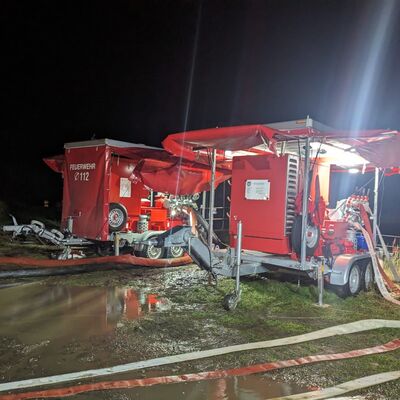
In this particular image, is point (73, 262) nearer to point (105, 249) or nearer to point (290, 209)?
point (105, 249)

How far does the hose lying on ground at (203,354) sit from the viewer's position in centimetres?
439

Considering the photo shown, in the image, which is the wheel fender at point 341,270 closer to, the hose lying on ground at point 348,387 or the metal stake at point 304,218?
the metal stake at point 304,218

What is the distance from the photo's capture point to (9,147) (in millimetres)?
28953

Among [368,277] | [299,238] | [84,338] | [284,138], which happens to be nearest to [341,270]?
[299,238]

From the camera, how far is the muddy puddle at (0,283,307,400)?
4325 mm

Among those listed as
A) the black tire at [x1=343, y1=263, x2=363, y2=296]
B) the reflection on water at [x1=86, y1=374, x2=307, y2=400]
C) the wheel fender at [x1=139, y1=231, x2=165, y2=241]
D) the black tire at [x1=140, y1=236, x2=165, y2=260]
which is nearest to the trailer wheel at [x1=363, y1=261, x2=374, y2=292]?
the black tire at [x1=343, y1=263, x2=363, y2=296]

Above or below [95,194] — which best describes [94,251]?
below

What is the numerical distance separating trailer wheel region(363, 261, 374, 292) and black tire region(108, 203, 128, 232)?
6.35 meters

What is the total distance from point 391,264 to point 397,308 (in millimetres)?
2105

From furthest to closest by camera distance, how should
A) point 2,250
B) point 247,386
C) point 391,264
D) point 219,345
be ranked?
point 2,250, point 391,264, point 219,345, point 247,386

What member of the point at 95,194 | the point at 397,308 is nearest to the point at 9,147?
the point at 95,194

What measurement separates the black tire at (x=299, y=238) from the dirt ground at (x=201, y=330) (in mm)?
872

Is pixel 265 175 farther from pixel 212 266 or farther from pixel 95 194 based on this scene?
pixel 95 194

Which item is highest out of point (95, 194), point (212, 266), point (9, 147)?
point (9, 147)
